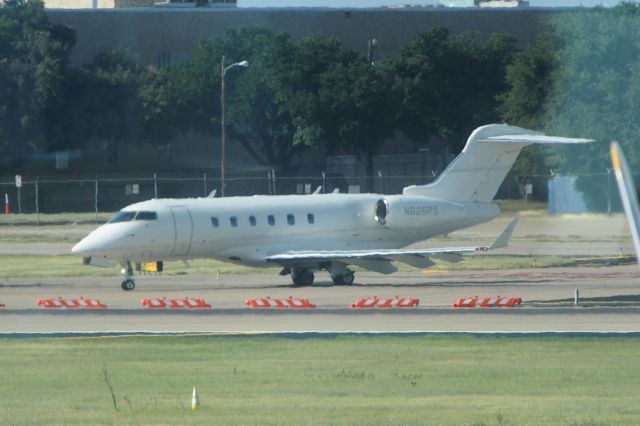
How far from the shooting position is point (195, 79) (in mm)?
87000

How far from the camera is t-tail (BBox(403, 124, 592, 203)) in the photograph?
131 feet

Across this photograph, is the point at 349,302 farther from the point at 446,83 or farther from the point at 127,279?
the point at 446,83

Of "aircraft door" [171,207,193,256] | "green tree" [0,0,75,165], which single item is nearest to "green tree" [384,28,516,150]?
"green tree" [0,0,75,165]

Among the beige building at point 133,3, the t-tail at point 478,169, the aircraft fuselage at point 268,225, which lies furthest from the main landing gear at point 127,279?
the beige building at point 133,3

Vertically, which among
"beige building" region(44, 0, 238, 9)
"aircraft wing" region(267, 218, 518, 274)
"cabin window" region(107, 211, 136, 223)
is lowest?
"aircraft wing" region(267, 218, 518, 274)

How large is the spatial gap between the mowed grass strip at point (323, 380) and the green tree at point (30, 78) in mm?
57054

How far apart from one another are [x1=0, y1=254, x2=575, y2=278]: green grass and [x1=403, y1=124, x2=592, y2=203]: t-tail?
315cm

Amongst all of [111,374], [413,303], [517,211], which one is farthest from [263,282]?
[517,211]

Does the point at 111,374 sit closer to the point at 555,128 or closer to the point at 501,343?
the point at 501,343

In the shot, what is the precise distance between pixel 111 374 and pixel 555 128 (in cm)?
5098

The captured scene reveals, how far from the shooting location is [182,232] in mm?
36375

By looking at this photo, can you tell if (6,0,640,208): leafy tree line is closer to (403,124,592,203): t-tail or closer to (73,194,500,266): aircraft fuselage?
(403,124,592,203): t-tail

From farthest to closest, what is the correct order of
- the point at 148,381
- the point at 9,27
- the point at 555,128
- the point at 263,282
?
the point at 9,27 < the point at 555,128 < the point at 263,282 < the point at 148,381

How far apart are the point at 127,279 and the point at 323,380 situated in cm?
1589
